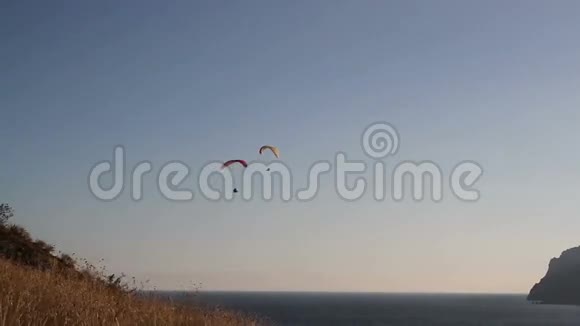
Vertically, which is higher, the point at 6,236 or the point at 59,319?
the point at 6,236

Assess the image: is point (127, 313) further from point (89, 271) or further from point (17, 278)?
point (89, 271)

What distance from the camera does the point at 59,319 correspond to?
8828mm

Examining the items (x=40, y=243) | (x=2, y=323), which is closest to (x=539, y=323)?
(x=40, y=243)

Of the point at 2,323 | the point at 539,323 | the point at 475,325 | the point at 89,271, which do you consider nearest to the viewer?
the point at 2,323

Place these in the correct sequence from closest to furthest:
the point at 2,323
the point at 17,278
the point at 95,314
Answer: the point at 2,323 < the point at 95,314 < the point at 17,278

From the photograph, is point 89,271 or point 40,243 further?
point 40,243

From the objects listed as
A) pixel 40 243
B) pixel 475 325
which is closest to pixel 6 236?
pixel 40 243

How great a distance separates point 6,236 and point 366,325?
126 metres

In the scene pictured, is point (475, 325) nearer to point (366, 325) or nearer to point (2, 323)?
point (366, 325)

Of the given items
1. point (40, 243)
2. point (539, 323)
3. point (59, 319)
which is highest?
point (40, 243)

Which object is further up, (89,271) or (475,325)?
(89,271)

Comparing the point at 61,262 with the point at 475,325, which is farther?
the point at 475,325

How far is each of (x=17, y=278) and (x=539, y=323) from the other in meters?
187

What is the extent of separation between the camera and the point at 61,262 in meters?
20.5
